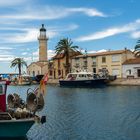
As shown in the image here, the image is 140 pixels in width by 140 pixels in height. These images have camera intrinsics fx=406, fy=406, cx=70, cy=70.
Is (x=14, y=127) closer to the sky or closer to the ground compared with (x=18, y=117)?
closer to the ground

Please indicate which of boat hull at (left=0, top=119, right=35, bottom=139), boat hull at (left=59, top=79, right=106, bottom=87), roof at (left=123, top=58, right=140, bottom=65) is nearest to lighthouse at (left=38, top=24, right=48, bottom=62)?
roof at (left=123, top=58, right=140, bottom=65)

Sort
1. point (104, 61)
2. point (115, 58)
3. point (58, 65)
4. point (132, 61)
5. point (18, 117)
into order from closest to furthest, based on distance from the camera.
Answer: point (18, 117) < point (132, 61) < point (115, 58) < point (104, 61) < point (58, 65)

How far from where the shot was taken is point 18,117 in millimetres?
26156

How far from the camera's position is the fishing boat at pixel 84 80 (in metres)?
93.8

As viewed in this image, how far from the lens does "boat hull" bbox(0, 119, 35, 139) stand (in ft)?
82.8

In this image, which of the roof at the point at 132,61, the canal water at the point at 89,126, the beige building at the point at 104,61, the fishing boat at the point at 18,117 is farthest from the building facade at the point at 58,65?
the fishing boat at the point at 18,117

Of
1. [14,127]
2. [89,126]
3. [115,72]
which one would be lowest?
[89,126]

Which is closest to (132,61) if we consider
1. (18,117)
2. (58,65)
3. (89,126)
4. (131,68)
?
(131,68)

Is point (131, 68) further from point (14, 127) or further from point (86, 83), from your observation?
point (14, 127)

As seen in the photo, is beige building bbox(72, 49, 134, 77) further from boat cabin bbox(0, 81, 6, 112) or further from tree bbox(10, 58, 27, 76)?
boat cabin bbox(0, 81, 6, 112)

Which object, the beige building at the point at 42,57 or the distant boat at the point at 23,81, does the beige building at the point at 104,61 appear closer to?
the distant boat at the point at 23,81

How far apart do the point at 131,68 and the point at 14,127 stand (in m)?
81.5

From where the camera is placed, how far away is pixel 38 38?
5615 inches

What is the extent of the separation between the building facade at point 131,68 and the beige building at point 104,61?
7.65 ft
